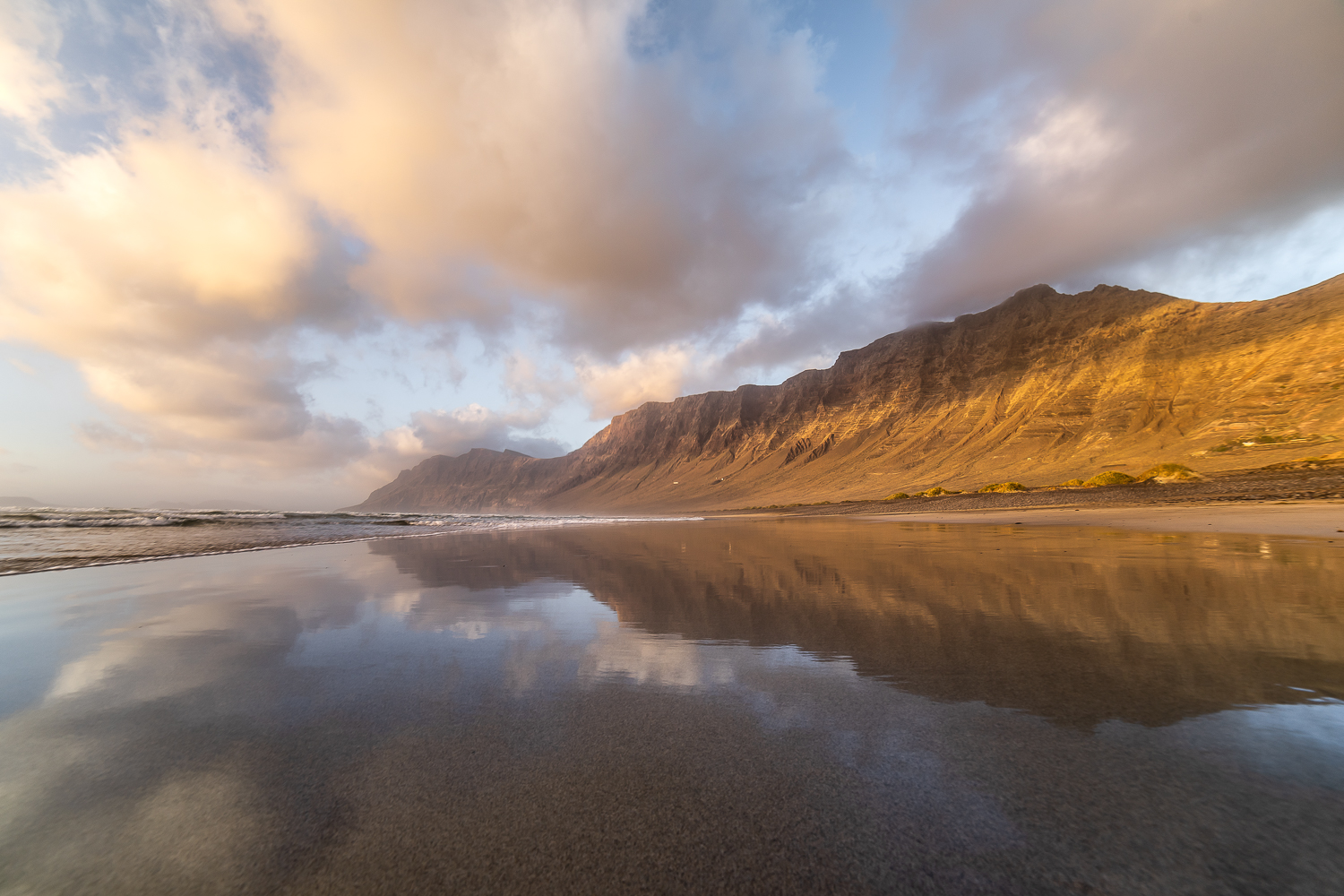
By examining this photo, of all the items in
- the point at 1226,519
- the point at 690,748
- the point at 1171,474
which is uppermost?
the point at 690,748

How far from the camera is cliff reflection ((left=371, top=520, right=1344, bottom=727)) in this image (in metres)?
3.05

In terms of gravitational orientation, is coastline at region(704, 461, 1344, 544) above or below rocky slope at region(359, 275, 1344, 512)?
below

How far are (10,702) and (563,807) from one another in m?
4.09

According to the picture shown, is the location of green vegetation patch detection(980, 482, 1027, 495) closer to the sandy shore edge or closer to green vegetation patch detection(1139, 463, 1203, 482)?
green vegetation patch detection(1139, 463, 1203, 482)

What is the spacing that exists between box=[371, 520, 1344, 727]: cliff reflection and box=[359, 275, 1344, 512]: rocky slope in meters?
41.5

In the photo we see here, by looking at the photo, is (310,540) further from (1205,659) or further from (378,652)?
(1205,659)

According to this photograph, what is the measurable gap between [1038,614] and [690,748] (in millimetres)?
4389

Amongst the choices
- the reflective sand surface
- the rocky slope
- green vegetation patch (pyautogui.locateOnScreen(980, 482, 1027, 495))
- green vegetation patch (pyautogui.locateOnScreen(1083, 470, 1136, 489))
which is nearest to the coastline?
green vegetation patch (pyautogui.locateOnScreen(1083, 470, 1136, 489))

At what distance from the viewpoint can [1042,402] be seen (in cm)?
7025

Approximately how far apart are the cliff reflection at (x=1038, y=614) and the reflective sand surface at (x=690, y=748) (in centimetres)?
4

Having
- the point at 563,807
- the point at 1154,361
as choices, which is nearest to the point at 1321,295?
the point at 1154,361

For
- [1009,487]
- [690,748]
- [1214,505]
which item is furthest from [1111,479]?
[690,748]

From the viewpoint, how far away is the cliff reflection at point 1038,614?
3.05 metres

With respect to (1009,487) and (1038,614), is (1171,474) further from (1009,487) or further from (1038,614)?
(1038,614)
